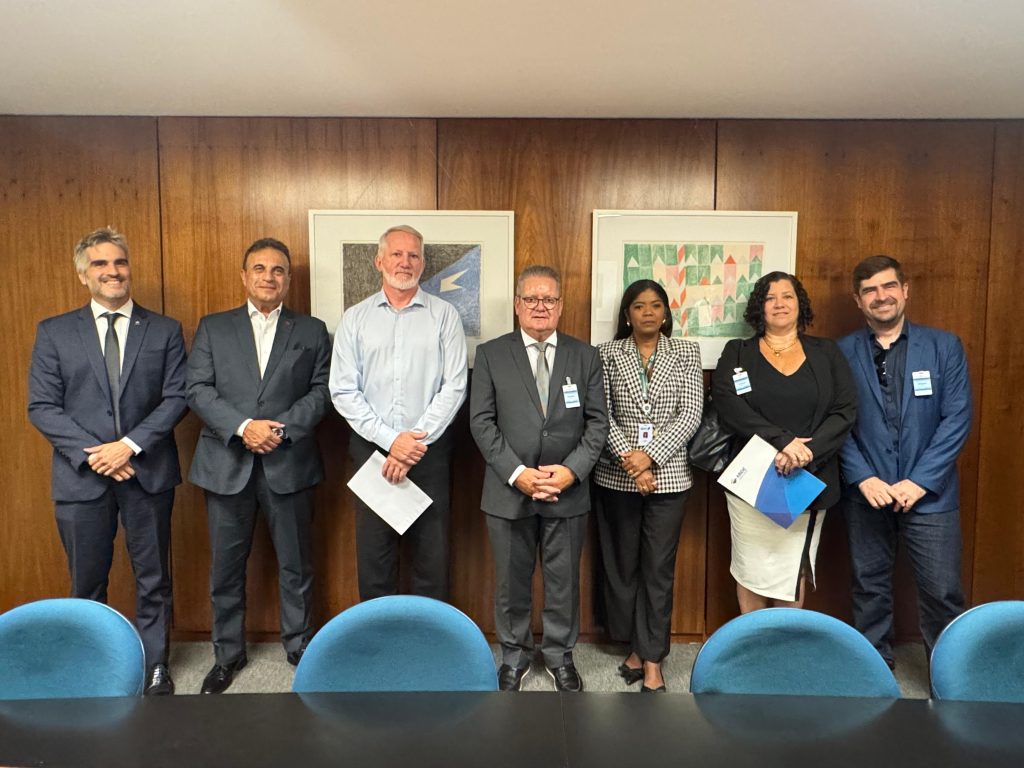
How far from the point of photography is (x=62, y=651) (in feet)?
Result: 4.91

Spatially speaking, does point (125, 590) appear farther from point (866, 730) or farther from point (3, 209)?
point (866, 730)

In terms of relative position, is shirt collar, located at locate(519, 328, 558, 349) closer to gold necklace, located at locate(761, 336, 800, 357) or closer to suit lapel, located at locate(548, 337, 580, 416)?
suit lapel, located at locate(548, 337, 580, 416)

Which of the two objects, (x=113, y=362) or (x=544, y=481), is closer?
(x=544, y=481)

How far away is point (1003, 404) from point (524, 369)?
8.48ft

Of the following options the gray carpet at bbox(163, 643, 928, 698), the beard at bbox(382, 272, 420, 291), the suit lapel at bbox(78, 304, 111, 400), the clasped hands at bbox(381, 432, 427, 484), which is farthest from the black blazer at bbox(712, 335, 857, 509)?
the suit lapel at bbox(78, 304, 111, 400)

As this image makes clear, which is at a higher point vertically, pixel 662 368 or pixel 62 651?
pixel 662 368

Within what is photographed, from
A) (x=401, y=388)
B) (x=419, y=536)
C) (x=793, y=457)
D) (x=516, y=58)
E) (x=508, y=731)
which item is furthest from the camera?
(x=419, y=536)

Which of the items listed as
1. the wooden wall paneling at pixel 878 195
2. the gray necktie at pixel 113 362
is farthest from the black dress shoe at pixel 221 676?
the wooden wall paneling at pixel 878 195

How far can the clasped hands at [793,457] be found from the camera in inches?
106

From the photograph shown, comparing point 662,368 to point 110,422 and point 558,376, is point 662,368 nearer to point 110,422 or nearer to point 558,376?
point 558,376

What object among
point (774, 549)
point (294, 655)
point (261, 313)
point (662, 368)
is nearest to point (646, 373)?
point (662, 368)

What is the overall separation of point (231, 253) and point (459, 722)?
281cm

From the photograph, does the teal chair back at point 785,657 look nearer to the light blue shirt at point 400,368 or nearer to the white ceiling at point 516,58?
the light blue shirt at point 400,368

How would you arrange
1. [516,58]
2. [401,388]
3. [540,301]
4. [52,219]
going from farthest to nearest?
[52,219], [401,388], [540,301], [516,58]
